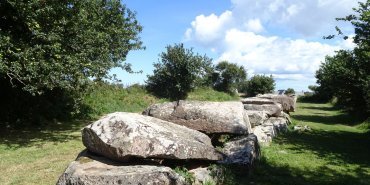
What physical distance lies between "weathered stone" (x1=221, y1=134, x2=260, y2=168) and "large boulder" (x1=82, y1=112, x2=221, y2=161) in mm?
1171

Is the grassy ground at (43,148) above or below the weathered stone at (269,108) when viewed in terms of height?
below

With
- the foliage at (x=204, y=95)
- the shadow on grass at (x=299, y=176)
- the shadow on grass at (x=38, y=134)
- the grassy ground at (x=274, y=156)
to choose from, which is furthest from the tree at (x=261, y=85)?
the shadow on grass at (x=299, y=176)

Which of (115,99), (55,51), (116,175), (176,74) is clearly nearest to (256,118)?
(55,51)

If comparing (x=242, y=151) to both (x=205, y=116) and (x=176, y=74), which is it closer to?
(x=205, y=116)

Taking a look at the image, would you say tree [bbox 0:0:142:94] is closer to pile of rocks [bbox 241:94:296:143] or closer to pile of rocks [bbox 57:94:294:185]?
pile of rocks [bbox 57:94:294:185]

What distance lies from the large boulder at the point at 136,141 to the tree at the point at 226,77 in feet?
124

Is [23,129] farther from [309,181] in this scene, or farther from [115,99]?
[309,181]

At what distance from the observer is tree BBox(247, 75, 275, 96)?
48.3 metres

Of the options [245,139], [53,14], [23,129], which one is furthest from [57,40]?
[245,139]

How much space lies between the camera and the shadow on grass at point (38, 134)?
1504 centimetres

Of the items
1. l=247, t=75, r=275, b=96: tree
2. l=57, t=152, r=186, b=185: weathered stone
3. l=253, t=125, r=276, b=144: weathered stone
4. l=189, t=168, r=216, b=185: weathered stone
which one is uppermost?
l=247, t=75, r=275, b=96: tree

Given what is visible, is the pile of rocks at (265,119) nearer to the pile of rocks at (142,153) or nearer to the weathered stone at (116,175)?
the pile of rocks at (142,153)

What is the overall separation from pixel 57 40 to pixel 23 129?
5407 mm

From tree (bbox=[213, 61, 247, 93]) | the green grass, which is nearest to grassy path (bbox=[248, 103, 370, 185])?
the green grass
